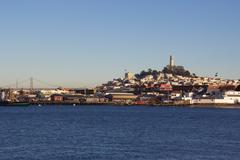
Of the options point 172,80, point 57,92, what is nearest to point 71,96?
point 57,92

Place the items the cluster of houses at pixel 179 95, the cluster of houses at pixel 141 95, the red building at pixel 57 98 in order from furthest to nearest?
the red building at pixel 57 98, the cluster of houses at pixel 141 95, the cluster of houses at pixel 179 95

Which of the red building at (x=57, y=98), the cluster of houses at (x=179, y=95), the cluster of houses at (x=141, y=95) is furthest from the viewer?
the red building at (x=57, y=98)

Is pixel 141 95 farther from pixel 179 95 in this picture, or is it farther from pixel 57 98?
pixel 57 98

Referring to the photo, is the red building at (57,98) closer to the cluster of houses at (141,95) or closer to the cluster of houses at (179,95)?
the cluster of houses at (141,95)

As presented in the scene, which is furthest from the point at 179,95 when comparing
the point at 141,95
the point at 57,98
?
the point at 57,98

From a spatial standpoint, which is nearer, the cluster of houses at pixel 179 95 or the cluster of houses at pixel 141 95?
the cluster of houses at pixel 179 95

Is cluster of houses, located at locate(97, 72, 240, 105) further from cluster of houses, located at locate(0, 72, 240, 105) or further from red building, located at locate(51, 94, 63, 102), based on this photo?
red building, located at locate(51, 94, 63, 102)

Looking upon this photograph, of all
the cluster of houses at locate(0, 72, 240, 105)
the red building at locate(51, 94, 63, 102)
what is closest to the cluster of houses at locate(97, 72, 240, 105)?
the cluster of houses at locate(0, 72, 240, 105)

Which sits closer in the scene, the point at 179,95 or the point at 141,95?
the point at 179,95

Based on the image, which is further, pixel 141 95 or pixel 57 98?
pixel 141 95

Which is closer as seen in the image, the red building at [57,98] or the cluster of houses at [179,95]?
the cluster of houses at [179,95]

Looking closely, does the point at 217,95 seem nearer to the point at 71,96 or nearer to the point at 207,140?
the point at 71,96

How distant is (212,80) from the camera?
18850 centimetres

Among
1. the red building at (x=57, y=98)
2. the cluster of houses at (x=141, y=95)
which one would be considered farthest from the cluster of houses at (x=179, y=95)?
the red building at (x=57, y=98)
